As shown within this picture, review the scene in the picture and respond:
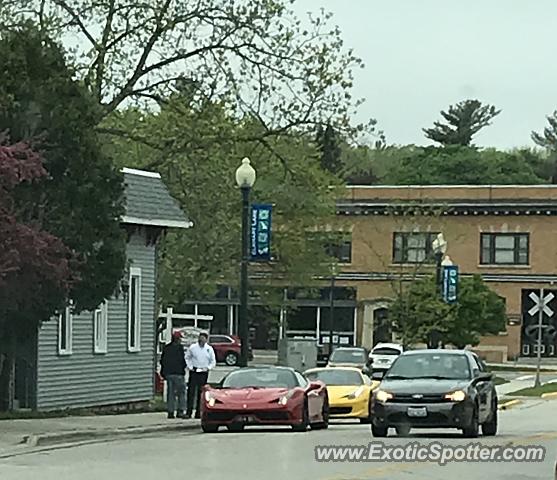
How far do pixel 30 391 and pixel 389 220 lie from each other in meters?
49.2

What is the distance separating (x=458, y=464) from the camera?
2045cm

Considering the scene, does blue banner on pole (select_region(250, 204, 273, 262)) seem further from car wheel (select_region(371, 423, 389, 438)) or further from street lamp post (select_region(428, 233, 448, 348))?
street lamp post (select_region(428, 233, 448, 348))

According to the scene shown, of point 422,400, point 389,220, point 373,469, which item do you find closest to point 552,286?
point 389,220

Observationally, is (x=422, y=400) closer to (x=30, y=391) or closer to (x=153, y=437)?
(x=153, y=437)

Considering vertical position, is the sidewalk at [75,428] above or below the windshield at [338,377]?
below

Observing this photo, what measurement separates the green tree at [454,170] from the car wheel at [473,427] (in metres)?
82.3

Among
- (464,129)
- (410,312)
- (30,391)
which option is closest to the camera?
(30,391)

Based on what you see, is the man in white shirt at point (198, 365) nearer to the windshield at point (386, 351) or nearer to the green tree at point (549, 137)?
→ the windshield at point (386, 351)

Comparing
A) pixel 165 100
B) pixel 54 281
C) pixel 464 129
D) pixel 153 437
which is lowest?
pixel 153 437

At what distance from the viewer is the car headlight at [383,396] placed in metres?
25.2

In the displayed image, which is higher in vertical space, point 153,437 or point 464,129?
point 464,129

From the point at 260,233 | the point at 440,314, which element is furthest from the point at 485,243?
the point at 260,233

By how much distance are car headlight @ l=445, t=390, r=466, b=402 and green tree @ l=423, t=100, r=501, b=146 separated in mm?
110532

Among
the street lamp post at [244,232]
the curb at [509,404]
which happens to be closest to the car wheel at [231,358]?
the curb at [509,404]
